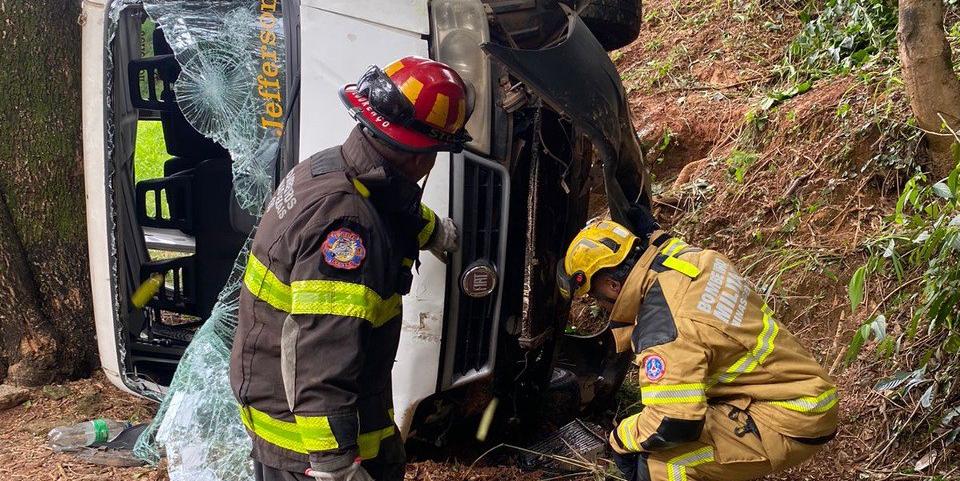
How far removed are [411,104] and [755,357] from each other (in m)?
1.38

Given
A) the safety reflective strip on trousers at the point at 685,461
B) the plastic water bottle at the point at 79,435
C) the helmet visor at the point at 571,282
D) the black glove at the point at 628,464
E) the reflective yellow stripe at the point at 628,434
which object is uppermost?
the helmet visor at the point at 571,282

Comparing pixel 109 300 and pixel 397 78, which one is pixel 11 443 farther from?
pixel 397 78

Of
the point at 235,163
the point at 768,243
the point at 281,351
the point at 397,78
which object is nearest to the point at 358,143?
the point at 397,78

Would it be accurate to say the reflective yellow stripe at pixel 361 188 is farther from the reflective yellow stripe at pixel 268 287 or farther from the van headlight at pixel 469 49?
the van headlight at pixel 469 49

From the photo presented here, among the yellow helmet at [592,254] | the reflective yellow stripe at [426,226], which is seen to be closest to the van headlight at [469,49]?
the reflective yellow stripe at [426,226]

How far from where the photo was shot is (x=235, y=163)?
321 centimetres

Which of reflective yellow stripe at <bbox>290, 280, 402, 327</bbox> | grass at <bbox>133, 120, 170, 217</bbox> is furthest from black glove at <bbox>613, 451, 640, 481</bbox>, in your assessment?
grass at <bbox>133, 120, 170, 217</bbox>

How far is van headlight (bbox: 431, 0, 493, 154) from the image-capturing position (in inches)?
114

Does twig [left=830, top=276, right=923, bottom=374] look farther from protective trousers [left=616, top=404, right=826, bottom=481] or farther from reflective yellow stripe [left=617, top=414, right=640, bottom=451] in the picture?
reflective yellow stripe [left=617, top=414, right=640, bottom=451]

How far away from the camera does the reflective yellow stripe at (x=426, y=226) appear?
2.68 meters

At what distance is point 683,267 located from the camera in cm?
261

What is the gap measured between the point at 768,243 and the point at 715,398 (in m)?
1.76

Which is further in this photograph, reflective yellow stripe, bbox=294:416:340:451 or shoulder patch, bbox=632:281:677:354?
shoulder patch, bbox=632:281:677:354

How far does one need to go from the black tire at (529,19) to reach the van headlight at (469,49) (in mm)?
221
